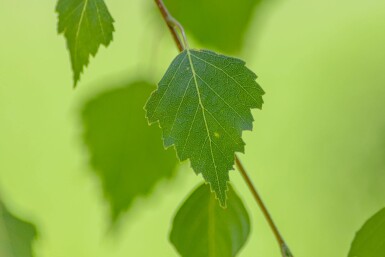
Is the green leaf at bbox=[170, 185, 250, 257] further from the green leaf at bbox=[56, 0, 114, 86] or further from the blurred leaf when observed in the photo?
the blurred leaf

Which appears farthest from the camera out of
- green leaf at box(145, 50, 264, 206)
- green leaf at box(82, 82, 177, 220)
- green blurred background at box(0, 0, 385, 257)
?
green blurred background at box(0, 0, 385, 257)

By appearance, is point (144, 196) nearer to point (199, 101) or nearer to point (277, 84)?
point (199, 101)

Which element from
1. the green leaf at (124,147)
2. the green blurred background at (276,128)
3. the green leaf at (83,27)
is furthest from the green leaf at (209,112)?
the green blurred background at (276,128)

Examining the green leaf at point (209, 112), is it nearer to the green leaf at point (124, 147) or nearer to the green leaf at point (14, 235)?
the green leaf at point (14, 235)

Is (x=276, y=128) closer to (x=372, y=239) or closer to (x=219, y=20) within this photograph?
(x=219, y=20)

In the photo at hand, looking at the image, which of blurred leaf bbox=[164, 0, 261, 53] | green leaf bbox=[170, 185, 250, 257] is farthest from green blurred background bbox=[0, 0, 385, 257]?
green leaf bbox=[170, 185, 250, 257]
